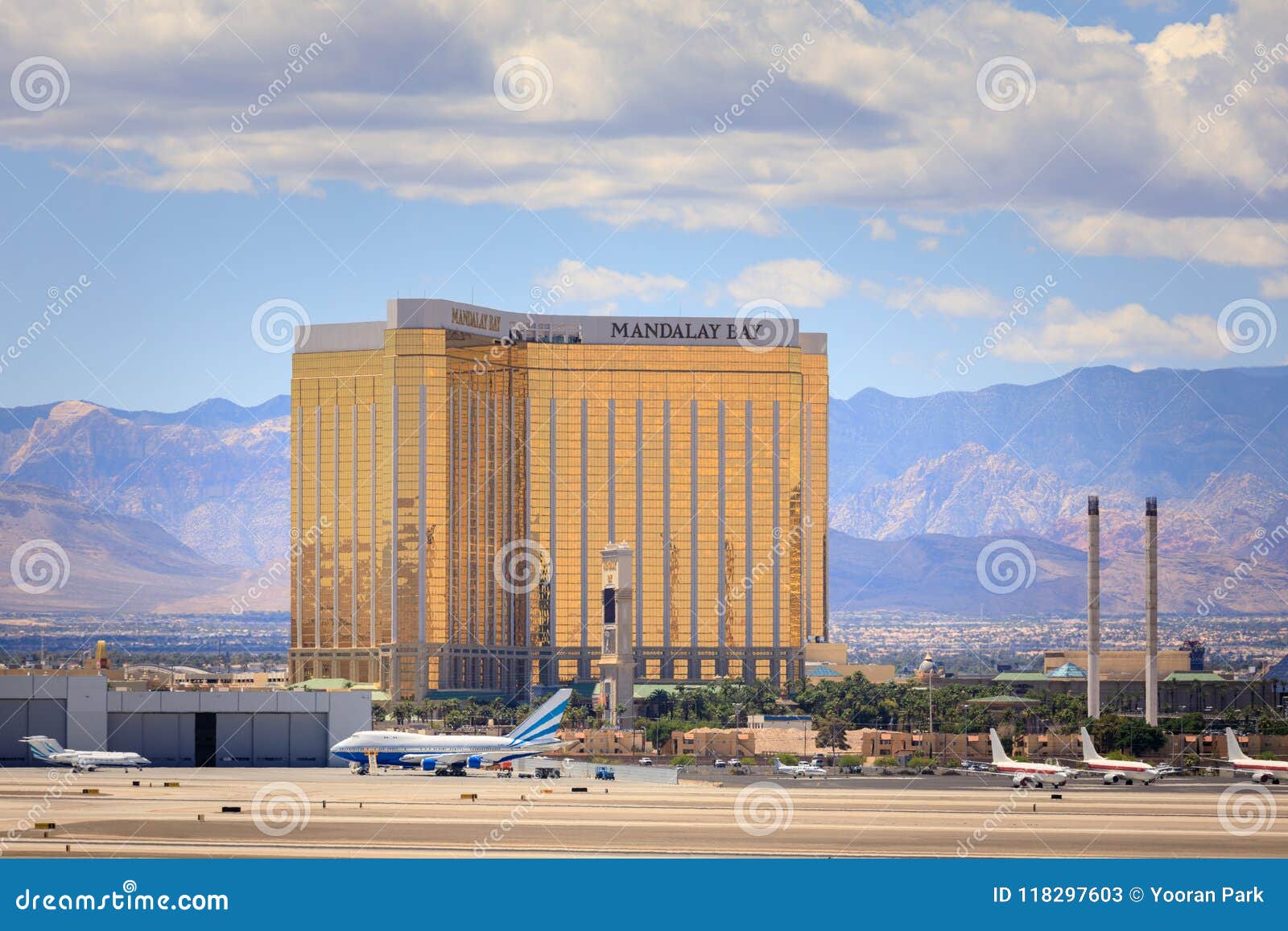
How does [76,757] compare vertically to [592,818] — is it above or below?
below

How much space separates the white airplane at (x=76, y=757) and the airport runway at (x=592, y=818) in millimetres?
1704

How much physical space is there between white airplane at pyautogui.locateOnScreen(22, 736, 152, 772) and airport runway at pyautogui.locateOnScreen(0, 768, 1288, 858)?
1704 mm

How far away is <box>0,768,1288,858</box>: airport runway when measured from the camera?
349ft

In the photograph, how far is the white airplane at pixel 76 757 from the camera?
178125mm

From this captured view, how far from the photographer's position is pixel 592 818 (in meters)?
130

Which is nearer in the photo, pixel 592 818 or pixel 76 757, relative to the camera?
pixel 592 818

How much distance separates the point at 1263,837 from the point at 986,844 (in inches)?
860

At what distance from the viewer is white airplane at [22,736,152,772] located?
17812 centimetres

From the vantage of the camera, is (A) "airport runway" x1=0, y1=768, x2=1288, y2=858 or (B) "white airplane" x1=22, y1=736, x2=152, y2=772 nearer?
(A) "airport runway" x1=0, y1=768, x2=1288, y2=858

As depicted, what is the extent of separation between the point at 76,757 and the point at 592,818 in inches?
2647

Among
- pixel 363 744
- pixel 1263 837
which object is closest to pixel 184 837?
pixel 1263 837

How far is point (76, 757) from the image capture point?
178500mm

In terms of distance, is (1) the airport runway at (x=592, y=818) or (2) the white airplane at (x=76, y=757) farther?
(2) the white airplane at (x=76, y=757)
